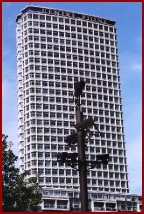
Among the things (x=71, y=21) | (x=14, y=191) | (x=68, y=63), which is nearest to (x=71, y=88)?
(x=68, y=63)

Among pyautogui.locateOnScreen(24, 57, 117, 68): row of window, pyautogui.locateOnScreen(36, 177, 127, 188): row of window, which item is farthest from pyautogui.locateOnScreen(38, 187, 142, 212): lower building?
pyautogui.locateOnScreen(24, 57, 117, 68): row of window

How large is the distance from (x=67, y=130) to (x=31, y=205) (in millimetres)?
105647

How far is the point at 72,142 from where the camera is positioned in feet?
49.5

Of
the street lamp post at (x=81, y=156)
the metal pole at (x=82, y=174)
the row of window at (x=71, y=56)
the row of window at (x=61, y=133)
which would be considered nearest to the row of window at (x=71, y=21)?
the row of window at (x=71, y=56)

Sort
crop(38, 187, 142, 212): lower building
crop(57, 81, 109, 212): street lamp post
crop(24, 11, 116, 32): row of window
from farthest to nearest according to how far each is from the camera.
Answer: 1. crop(24, 11, 116, 32): row of window
2. crop(38, 187, 142, 212): lower building
3. crop(57, 81, 109, 212): street lamp post

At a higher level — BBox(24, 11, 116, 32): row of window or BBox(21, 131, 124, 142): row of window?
BBox(24, 11, 116, 32): row of window

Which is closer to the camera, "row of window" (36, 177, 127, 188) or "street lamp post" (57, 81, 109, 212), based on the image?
"street lamp post" (57, 81, 109, 212)

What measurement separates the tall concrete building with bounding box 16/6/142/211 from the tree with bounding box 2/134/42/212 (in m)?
91.9

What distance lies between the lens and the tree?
153 feet

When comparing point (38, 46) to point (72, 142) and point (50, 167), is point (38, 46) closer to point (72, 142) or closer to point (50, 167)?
point (50, 167)

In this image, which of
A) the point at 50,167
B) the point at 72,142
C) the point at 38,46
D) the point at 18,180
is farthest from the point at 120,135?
the point at 72,142

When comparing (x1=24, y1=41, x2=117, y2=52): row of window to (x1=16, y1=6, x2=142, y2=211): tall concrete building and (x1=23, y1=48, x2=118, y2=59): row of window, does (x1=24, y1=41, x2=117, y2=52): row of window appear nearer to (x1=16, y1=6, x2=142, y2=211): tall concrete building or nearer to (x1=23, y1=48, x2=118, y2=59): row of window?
(x1=16, y1=6, x2=142, y2=211): tall concrete building

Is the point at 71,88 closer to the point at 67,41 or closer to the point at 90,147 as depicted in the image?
the point at 67,41

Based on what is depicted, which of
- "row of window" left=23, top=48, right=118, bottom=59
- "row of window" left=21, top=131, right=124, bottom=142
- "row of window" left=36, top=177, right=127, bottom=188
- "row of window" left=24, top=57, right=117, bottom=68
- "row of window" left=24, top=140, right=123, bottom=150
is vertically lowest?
"row of window" left=36, top=177, right=127, bottom=188
